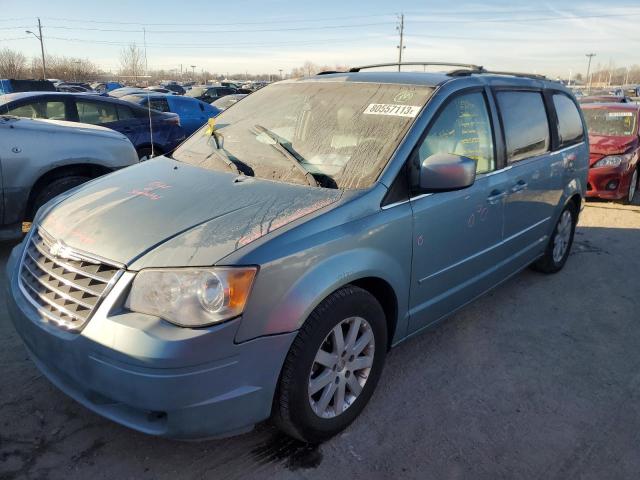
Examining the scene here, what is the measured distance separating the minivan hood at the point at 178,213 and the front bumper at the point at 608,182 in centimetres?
689

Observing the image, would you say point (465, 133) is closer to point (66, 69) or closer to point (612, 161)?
point (612, 161)

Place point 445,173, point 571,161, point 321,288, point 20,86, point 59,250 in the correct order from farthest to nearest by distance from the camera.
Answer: point 20,86 < point 571,161 < point 445,173 < point 59,250 < point 321,288

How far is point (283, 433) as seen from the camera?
263cm

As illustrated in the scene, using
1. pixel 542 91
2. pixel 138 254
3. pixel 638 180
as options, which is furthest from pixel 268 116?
pixel 638 180

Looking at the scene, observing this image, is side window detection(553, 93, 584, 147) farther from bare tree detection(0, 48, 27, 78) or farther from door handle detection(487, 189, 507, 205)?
bare tree detection(0, 48, 27, 78)

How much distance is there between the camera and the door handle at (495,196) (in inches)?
135

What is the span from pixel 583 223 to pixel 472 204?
15.4 feet

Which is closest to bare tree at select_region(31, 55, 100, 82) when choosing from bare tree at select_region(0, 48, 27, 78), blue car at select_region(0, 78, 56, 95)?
bare tree at select_region(0, 48, 27, 78)

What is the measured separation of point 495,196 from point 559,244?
1.92 meters

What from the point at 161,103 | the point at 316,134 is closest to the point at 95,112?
the point at 161,103

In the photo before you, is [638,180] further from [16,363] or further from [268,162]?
[16,363]

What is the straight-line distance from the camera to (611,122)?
29.2ft

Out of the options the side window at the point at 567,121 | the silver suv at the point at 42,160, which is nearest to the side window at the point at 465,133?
the side window at the point at 567,121

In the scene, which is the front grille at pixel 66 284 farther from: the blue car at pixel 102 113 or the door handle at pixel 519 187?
the blue car at pixel 102 113
